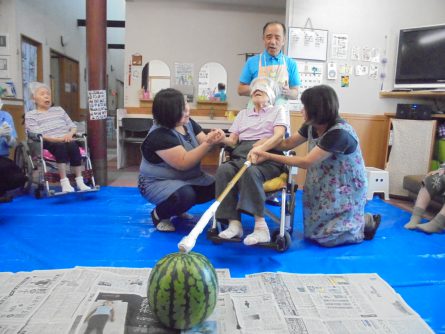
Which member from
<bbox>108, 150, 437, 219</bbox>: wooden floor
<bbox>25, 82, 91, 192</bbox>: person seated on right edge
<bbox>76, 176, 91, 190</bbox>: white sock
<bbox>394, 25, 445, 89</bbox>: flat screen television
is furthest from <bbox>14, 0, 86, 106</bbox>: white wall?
<bbox>394, 25, 445, 89</bbox>: flat screen television

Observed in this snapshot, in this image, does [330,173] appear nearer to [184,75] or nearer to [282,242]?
[282,242]

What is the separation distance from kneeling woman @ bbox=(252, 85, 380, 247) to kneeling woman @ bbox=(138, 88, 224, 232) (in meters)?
0.48

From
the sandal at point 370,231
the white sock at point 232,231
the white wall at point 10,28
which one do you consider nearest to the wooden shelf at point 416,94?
the sandal at point 370,231

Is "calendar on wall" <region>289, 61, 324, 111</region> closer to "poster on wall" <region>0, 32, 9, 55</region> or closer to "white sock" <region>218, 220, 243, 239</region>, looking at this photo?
"white sock" <region>218, 220, 243, 239</region>

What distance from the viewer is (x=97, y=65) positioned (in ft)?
11.7

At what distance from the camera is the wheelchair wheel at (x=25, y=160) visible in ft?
10.4

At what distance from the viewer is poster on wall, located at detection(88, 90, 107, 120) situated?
11.7ft

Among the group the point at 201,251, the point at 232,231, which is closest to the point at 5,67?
the point at 201,251

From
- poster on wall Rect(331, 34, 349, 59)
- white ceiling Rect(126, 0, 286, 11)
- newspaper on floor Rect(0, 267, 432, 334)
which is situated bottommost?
newspaper on floor Rect(0, 267, 432, 334)

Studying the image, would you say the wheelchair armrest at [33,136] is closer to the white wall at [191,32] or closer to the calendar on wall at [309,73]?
the white wall at [191,32]

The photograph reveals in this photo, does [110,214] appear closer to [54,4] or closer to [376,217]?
[376,217]

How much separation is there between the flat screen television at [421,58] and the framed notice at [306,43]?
2.97 feet

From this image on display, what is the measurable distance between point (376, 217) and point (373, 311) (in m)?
1.19

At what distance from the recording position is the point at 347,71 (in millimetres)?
4004
